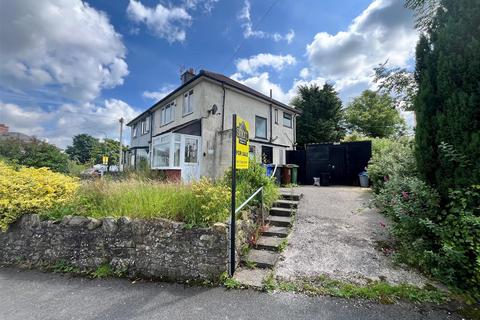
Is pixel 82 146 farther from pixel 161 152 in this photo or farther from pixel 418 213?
pixel 418 213

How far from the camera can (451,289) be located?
2.73 metres

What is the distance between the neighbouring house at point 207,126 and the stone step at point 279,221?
2928 millimetres

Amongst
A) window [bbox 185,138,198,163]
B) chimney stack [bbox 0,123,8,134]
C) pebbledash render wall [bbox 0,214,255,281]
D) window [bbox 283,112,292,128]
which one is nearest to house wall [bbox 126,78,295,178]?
window [bbox 185,138,198,163]

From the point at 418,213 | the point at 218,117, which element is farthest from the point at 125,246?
the point at 218,117

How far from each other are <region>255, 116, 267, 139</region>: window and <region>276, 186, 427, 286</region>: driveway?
367 inches

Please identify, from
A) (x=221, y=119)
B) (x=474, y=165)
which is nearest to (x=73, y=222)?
(x=474, y=165)

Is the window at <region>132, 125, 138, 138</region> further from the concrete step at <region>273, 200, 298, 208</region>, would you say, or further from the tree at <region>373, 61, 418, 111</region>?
the tree at <region>373, 61, 418, 111</region>

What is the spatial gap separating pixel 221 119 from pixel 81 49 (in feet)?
22.9

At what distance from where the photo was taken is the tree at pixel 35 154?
39.5ft

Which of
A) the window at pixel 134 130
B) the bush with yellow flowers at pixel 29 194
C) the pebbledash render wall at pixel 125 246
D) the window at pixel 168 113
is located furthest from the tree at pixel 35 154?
the pebbledash render wall at pixel 125 246

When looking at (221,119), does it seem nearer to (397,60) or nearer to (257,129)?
(257,129)

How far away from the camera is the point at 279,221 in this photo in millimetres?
5312

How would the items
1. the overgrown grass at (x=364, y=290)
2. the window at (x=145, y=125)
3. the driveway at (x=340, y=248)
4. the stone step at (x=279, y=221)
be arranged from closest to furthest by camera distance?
1. the overgrown grass at (x=364, y=290)
2. the driveway at (x=340, y=248)
3. the stone step at (x=279, y=221)
4. the window at (x=145, y=125)

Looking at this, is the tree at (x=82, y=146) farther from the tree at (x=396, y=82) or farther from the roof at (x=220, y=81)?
the tree at (x=396, y=82)
